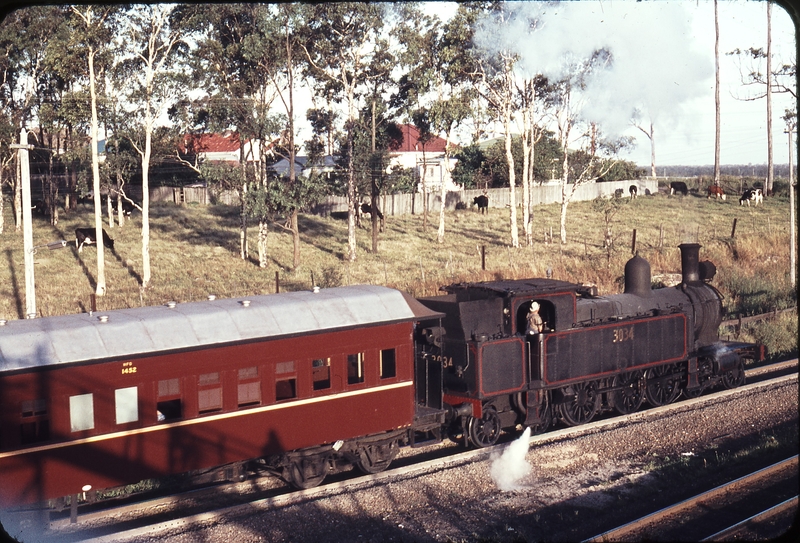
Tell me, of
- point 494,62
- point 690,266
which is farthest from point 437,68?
point 690,266

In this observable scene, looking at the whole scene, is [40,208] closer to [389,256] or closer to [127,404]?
[389,256]

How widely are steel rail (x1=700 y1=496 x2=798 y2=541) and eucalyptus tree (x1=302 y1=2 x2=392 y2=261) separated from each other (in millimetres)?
32172

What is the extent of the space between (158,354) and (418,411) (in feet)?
18.9

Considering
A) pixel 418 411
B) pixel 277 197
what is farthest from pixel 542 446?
pixel 277 197

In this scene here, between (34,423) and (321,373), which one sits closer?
(34,423)

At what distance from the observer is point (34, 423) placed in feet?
38.7

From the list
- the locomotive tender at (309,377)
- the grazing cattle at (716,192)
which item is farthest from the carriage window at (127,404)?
the grazing cattle at (716,192)

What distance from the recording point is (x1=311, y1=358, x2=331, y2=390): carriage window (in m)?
14.5

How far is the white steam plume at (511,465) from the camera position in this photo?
47.4 feet

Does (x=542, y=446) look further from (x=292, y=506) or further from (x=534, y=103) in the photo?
(x=534, y=103)

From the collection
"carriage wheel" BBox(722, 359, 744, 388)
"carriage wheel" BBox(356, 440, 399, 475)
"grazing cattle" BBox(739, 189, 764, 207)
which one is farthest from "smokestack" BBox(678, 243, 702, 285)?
"grazing cattle" BBox(739, 189, 764, 207)

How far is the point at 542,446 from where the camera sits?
55.3ft

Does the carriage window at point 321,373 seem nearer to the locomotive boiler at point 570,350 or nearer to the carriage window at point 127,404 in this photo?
the locomotive boiler at point 570,350

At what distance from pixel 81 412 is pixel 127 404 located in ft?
2.31
